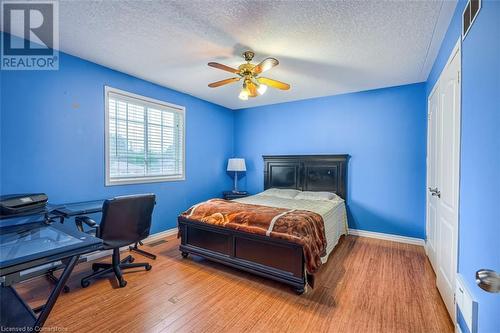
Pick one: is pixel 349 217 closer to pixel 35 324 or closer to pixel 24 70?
pixel 35 324

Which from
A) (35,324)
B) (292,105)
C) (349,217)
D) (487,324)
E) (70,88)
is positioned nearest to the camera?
(487,324)

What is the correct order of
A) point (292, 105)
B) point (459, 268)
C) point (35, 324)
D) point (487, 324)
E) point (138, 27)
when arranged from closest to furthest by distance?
1. point (487, 324)
2. point (35, 324)
3. point (459, 268)
4. point (138, 27)
5. point (292, 105)

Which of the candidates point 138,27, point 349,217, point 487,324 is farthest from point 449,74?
point 138,27

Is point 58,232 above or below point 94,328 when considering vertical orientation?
above

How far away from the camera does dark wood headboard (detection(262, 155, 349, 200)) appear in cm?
412

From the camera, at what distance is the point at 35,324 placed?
1428 millimetres

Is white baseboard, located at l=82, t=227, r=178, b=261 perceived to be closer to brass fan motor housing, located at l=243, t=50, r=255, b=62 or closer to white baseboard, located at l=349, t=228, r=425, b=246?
brass fan motor housing, located at l=243, t=50, r=255, b=62

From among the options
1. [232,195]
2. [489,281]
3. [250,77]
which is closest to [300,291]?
[489,281]

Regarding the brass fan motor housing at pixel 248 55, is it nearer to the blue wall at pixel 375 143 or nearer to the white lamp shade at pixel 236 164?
the blue wall at pixel 375 143

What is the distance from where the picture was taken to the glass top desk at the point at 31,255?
1242 mm

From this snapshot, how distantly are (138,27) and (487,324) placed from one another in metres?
3.34

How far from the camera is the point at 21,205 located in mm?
2070

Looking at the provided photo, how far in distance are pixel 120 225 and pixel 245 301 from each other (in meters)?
1.49

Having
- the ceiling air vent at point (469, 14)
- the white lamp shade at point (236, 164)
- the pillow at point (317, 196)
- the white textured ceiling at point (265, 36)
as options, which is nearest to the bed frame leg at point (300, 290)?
the pillow at point (317, 196)
